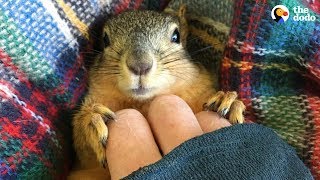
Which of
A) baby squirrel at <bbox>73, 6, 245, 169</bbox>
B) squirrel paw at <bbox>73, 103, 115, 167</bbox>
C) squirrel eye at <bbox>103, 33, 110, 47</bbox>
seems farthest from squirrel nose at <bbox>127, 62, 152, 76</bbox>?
squirrel eye at <bbox>103, 33, 110, 47</bbox>

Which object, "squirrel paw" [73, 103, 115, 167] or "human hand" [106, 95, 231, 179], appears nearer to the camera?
"human hand" [106, 95, 231, 179]

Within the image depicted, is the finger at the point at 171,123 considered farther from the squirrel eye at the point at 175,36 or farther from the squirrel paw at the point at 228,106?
the squirrel eye at the point at 175,36

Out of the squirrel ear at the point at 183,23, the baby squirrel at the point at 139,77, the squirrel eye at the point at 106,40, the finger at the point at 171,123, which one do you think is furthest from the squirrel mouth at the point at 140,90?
the squirrel ear at the point at 183,23

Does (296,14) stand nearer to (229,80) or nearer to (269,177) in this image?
(229,80)

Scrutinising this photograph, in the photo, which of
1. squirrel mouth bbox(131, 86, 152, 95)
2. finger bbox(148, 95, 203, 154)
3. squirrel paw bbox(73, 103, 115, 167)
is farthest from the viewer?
squirrel mouth bbox(131, 86, 152, 95)

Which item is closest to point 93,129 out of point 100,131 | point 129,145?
point 100,131

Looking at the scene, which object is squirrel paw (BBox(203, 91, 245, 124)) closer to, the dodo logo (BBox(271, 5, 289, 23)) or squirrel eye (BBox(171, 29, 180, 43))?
the dodo logo (BBox(271, 5, 289, 23))

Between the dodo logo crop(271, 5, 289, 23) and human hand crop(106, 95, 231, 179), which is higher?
the dodo logo crop(271, 5, 289, 23)

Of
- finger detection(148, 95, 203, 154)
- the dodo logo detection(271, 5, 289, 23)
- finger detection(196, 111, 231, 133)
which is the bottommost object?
finger detection(196, 111, 231, 133)
